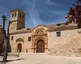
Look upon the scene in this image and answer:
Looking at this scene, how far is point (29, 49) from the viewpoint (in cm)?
2720

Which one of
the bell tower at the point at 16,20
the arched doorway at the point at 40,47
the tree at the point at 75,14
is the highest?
the bell tower at the point at 16,20

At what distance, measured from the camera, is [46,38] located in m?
25.5

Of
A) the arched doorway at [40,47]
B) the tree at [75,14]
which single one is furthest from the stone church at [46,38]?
the tree at [75,14]

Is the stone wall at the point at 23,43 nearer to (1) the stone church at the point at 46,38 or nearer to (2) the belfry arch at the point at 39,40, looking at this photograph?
(1) the stone church at the point at 46,38

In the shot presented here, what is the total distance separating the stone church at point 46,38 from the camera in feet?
64.4

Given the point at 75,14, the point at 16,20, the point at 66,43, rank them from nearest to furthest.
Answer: the point at 75,14 < the point at 66,43 < the point at 16,20

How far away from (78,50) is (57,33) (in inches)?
167

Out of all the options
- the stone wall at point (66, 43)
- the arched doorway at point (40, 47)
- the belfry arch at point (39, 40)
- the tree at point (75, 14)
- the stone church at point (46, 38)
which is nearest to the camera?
the tree at point (75, 14)

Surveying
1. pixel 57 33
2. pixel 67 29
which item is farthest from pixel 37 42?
pixel 67 29

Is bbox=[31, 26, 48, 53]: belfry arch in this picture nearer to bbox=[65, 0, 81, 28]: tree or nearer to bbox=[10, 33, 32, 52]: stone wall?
bbox=[10, 33, 32, 52]: stone wall

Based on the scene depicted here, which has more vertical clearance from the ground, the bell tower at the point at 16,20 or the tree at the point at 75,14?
the bell tower at the point at 16,20

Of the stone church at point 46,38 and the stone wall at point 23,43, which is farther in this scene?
the stone wall at point 23,43

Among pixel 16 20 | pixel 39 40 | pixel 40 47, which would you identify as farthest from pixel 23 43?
pixel 16 20

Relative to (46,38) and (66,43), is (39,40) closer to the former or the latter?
(46,38)
